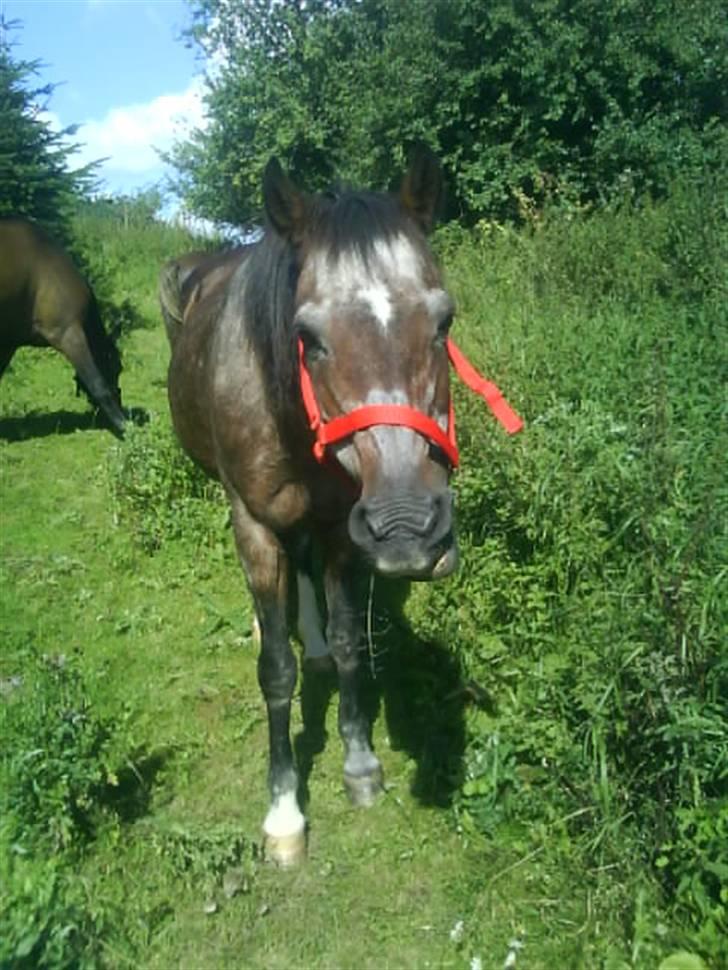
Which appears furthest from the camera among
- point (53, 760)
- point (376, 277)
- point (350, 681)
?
point (350, 681)

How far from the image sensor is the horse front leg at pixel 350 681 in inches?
142

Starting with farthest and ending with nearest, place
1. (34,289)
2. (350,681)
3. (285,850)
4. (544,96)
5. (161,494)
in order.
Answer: (544,96), (34,289), (161,494), (350,681), (285,850)

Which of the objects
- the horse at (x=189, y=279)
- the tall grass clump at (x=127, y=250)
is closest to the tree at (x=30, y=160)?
the tall grass clump at (x=127, y=250)

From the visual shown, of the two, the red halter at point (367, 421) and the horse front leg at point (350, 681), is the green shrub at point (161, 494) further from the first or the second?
the red halter at point (367, 421)

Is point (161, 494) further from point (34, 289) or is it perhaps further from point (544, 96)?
point (544, 96)

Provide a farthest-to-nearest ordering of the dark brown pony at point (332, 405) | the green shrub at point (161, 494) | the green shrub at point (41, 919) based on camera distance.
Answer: the green shrub at point (161, 494) < the dark brown pony at point (332, 405) < the green shrub at point (41, 919)

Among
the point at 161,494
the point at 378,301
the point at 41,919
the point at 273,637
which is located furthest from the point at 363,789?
the point at 161,494

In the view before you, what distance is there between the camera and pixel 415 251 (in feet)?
8.71

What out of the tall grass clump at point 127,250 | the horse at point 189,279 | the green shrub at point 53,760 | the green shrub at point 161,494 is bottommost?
the tall grass clump at point 127,250

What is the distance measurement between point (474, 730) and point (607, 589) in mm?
786

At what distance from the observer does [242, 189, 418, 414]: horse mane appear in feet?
8.66

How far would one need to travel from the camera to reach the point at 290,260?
9.92 feet

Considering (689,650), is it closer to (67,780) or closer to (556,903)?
(556,903)

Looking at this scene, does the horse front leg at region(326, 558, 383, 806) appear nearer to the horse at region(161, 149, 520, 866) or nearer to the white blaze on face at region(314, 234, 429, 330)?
the horse at region(161, 149, 520, 866)
